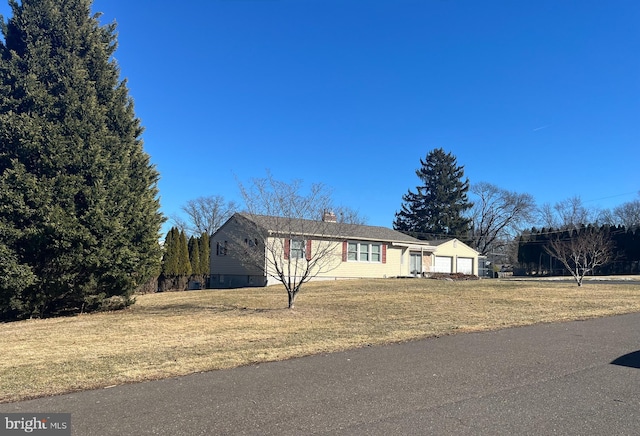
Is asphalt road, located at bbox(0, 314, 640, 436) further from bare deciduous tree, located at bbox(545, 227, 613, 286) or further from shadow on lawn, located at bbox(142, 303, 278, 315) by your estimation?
bare deciduous tree, located at bbox(545, 227, 613, 286)

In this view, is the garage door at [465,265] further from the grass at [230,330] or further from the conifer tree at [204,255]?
the grass at [230,330]

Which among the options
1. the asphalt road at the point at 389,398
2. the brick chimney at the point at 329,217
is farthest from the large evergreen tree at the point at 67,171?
the asphalt road at the point at 389,398

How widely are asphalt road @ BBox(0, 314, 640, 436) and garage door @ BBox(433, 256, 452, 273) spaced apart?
95.7 ft

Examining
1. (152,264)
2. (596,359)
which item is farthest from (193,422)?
(152,264)

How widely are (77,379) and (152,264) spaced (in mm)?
9174

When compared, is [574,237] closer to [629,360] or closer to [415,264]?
[415,264]

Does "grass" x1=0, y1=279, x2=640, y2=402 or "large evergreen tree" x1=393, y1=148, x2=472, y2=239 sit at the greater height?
"large evergreen tree" x1=393, y1=148, x2=472, y2=239

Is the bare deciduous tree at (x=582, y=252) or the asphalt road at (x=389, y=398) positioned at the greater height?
the bare deciduous tree at (x=582, y=252)

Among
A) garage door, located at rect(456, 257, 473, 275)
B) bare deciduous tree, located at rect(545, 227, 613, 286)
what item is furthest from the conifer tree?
bare deciduous tree, located at rect(545, 227, 613, 286)

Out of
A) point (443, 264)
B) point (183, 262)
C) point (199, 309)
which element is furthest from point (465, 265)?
point (199, 309)

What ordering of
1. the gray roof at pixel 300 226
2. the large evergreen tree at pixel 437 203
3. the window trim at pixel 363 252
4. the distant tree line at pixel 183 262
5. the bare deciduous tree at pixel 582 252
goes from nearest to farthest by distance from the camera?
1. the gray roof at pixel 300 226
2. the bare deciduous tree at pixel 582 252
3. the distant tree line at pixel 183 262
4. the window trim at pixel 363 252
5. the large evergreen tree at pixel 437 203

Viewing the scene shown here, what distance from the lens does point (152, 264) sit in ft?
48.1

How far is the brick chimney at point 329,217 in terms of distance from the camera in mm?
13716

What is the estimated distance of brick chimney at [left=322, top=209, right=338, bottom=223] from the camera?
13716 mm
